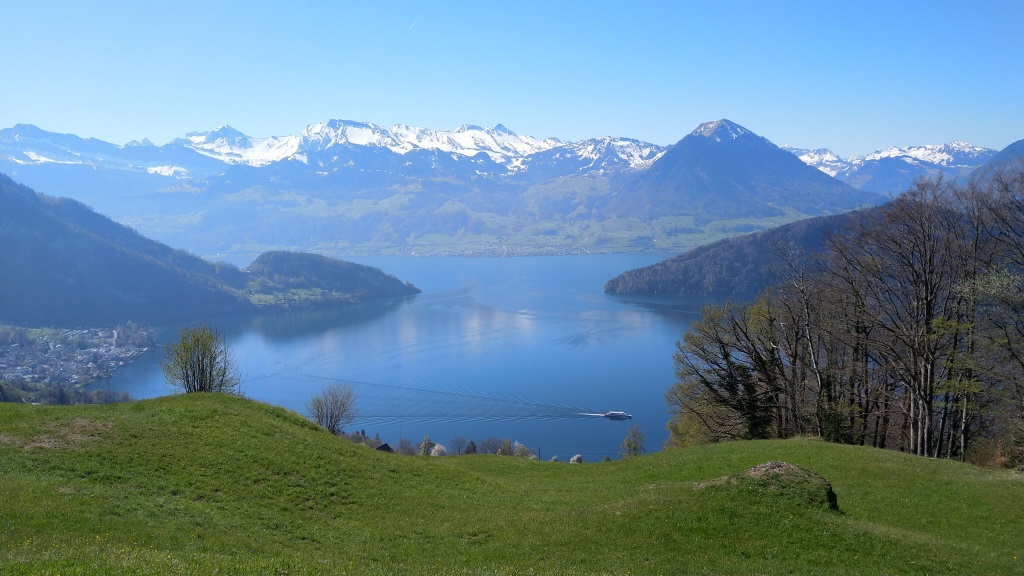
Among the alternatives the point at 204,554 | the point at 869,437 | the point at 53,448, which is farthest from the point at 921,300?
the point at 53,448

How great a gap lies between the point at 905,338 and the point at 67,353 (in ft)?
489

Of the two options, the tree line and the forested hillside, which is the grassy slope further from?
the forested hillside

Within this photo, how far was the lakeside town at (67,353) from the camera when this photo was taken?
4360 inches

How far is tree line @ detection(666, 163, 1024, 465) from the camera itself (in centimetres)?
2383

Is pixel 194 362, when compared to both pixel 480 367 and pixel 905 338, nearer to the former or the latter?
pixel 905 338

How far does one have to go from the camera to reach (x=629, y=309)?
6029 inches

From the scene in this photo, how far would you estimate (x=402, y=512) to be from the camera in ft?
56.9

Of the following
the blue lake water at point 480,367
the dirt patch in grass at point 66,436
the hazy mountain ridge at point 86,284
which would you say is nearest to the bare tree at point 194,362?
the dirt patch in grass at point 66,436

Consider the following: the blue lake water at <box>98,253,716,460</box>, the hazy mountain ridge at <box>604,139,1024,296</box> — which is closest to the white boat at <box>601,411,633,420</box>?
the blue lake water at <box>98,253,716,460</box>

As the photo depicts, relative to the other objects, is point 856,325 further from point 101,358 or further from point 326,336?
point 101,358

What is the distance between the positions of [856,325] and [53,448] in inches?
1258

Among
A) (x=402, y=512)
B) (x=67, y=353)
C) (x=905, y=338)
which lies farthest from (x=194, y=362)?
(x=67, y=353)

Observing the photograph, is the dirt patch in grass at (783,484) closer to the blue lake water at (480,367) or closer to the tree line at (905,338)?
the tree line at (905,338)

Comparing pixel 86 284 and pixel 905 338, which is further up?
pixel 86 284
